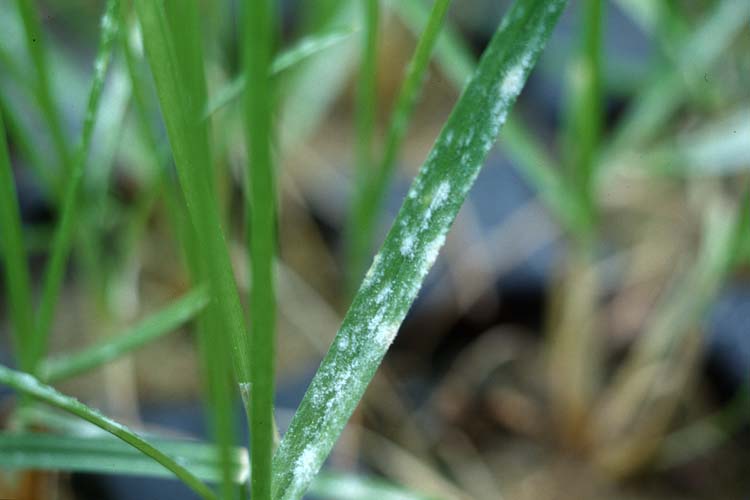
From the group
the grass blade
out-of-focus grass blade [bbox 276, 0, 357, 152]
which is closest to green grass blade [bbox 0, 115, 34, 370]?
the grass blade

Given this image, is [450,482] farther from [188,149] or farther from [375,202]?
[188,149]

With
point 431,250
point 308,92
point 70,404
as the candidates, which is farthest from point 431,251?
point 308,92

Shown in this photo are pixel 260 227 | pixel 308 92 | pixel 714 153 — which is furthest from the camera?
pixel 308 92

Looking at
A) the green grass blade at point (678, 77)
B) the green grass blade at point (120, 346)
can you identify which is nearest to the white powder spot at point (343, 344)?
the green grass blade at point (120, 346)

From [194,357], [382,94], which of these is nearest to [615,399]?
[194,357]

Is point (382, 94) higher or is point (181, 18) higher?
point (382, 94)

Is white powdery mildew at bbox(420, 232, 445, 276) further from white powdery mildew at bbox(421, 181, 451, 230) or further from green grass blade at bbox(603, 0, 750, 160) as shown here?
green grass blade at bbox(603, 0, 750, 160)

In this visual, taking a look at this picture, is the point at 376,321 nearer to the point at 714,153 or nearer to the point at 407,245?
the point at 407,245
